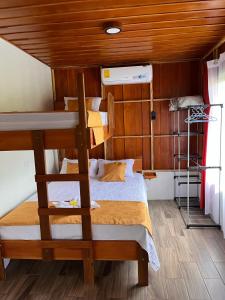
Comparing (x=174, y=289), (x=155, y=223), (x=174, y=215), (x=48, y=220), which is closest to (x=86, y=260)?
(x=48, y=220)

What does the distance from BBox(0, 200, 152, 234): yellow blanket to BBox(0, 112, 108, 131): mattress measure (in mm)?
886

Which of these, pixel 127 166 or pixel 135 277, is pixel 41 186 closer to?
pixel 135 277

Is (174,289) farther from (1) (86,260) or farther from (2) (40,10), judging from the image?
(2) (40,10)

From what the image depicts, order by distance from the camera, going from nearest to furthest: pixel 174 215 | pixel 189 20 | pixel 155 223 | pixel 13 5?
→ pixel 13 5, pixel 189 20, pixel 155 223, pixel 174 215

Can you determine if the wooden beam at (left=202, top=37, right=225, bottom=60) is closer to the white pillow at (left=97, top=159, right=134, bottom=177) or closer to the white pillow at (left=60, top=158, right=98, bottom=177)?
the white pillow at (left=97, top=159, right=134, bottom=177)

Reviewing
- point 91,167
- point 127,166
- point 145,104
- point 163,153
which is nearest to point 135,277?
point 127,166

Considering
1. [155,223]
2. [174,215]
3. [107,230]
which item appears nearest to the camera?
[107,230]

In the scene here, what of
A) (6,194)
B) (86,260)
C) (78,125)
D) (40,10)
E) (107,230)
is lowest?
(86,260)

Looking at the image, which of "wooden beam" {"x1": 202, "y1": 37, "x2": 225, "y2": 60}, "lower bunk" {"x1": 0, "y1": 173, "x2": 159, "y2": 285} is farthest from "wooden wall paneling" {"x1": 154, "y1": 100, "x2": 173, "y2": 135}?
"lower bunk" {"x1": 0, "y1": 173, "x2": 159, "y2": 285}

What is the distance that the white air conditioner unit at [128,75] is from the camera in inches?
148

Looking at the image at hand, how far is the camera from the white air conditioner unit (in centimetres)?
377

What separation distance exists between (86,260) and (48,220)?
0.51 meters

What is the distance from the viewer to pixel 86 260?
7.03 feet

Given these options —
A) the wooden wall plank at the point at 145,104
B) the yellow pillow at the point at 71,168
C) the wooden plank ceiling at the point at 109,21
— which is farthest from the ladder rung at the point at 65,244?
the wooden wall plank at the point at 145,104
